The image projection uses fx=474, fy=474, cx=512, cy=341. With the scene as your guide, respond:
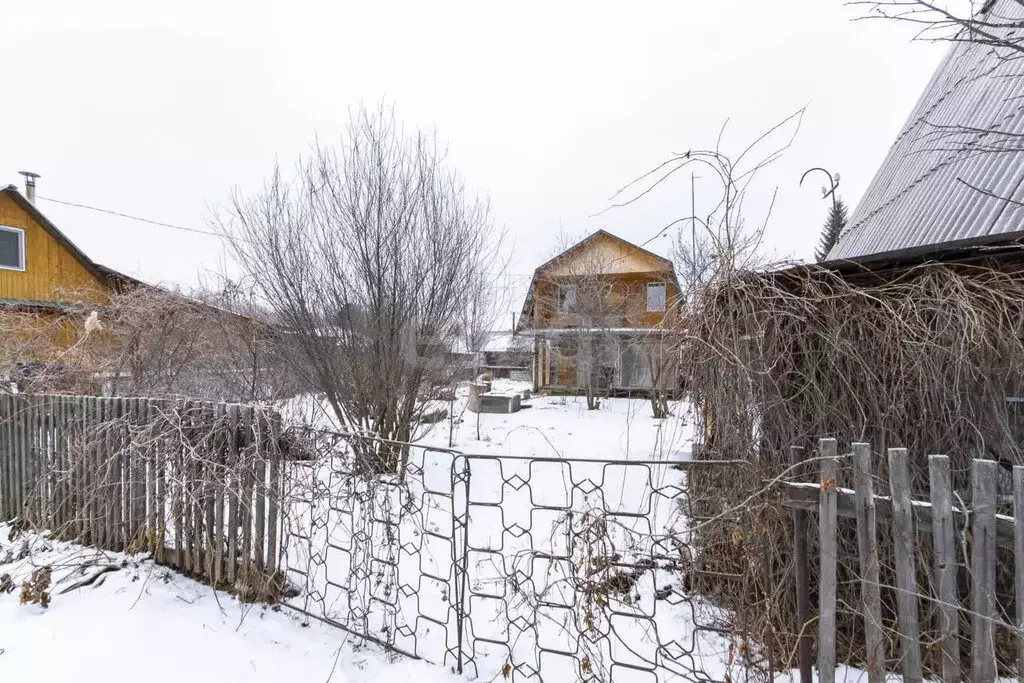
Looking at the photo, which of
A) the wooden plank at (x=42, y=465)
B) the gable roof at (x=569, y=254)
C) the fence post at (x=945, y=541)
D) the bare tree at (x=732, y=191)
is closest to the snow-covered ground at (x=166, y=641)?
the wooden plank at (x=42, y=465)

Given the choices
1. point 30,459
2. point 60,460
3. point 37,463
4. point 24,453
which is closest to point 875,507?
point 60,460

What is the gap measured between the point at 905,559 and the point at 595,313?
14.4 m

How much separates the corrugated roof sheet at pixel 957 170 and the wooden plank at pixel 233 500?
13.5ft

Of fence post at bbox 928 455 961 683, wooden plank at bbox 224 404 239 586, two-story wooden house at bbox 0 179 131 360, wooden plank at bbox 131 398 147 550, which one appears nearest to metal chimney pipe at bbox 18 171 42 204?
two-story wooden house at bbox 0 179 131 360

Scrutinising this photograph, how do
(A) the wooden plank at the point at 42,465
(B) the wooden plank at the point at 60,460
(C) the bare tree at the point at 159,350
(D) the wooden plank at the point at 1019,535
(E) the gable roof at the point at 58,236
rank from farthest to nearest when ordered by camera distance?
(E) the gable roof at the point at 58,236 → (C) the bare tree at the point at 159,350 → (A) the wooden plank at the point at 42,465 → (B) the wooden plank at the point at 60,460 → (D) the wooden plank at the point at 1019,535

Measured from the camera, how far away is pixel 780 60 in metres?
4.85

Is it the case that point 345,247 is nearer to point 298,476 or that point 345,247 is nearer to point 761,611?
point 298,476

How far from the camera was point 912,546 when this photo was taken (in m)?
2.01

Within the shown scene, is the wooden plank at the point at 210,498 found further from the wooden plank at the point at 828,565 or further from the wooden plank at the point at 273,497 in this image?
the wooden plank at the point at 828,565

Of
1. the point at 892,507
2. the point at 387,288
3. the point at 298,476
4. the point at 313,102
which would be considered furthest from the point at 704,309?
the point at 313,102

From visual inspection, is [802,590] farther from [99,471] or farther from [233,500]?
[99,471]

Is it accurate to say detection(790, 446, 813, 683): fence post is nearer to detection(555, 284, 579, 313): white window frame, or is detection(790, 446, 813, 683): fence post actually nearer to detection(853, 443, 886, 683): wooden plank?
detection(853, 443, 886, 683): wooden plank

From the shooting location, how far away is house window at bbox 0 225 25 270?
565 inches

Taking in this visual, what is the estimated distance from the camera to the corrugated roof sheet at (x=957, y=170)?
3354 millimetres
